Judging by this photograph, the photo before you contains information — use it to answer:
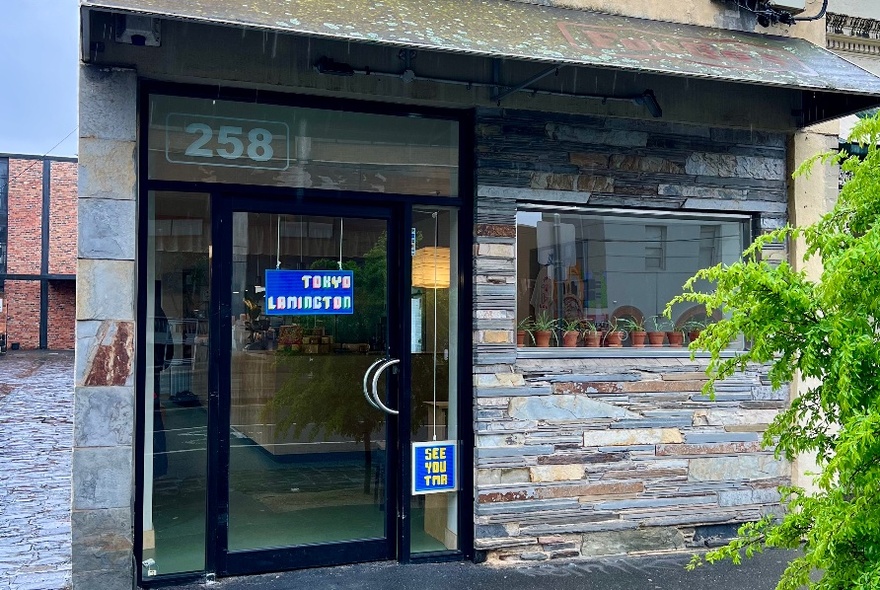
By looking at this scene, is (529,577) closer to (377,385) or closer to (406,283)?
(377,385)

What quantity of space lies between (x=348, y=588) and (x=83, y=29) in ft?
12.3

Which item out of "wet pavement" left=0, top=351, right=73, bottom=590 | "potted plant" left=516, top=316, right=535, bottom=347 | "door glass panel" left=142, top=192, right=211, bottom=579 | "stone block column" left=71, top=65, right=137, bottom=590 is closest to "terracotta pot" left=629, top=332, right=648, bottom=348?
"potted plant" left=516, top=316, right=535, bottom=347

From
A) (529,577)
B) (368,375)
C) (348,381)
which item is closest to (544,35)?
(368,375)

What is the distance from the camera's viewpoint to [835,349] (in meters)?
3.41

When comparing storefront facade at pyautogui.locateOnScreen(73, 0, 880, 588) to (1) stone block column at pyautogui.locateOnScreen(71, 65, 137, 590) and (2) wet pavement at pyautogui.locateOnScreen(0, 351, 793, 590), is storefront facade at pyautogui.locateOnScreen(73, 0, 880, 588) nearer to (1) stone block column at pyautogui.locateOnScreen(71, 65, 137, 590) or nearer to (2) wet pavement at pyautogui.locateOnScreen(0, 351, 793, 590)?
(1) stone block column at pyautogui.locateOnScreen(71, 65, 137, 590)

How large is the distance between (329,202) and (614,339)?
2381mm

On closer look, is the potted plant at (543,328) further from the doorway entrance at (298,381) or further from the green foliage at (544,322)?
the doorway entrance at (298,381)

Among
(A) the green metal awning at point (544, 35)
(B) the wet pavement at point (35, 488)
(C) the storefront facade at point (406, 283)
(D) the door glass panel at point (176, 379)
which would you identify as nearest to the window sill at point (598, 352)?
(C) the storefront facade at point (406, 283)

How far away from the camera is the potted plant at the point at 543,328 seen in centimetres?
663

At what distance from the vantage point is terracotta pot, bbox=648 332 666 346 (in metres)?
6.95

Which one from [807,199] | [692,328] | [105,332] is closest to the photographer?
[105,332]

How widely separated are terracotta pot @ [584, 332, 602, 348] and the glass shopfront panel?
58.0 inches

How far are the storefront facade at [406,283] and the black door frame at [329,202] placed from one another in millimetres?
19

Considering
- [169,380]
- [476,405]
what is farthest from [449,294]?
[169,380]
